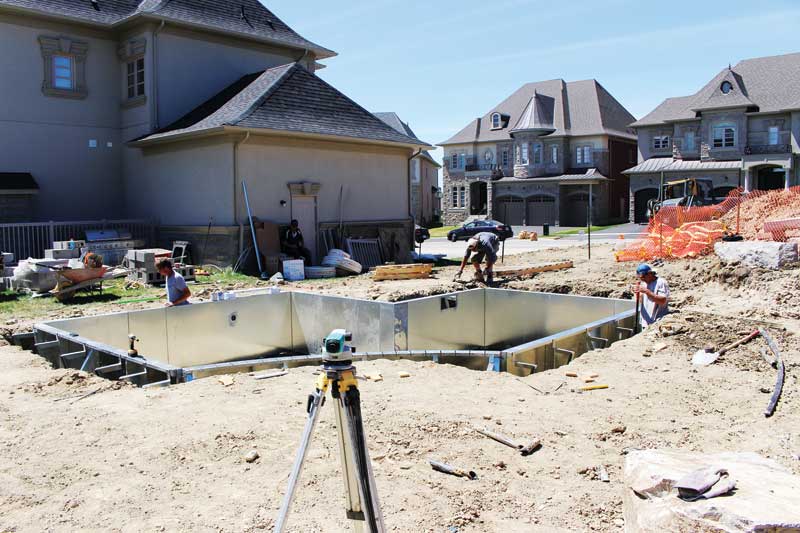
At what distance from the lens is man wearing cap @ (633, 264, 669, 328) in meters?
11.8

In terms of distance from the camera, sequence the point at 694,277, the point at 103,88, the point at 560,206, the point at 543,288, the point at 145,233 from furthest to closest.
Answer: the point at 560,206 → the point at 103,88 → the point at 145,233 → the point at 543,288 → the point at 694,277

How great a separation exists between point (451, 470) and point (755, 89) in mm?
46159

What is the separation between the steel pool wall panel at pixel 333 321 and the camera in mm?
14359

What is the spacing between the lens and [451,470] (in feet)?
19.3

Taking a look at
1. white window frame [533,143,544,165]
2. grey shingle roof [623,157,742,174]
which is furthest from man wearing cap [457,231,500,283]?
white window frame [533,143,544,165]

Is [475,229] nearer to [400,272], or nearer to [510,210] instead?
[510,210]

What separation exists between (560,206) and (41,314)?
42.0 m

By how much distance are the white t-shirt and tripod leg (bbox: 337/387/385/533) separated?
9.23 m

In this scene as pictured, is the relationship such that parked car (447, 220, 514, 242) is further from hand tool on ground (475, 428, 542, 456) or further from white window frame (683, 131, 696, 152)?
hand tool on ground (475, 428, 542, 456)

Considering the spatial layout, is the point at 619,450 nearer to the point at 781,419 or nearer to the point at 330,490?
the point at 781,419

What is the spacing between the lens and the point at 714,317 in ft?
38.1

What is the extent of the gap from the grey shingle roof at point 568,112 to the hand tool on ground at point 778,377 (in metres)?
42.7

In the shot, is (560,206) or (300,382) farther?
(560,206)

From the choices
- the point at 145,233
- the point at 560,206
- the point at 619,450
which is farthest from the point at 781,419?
the point at 560,206
